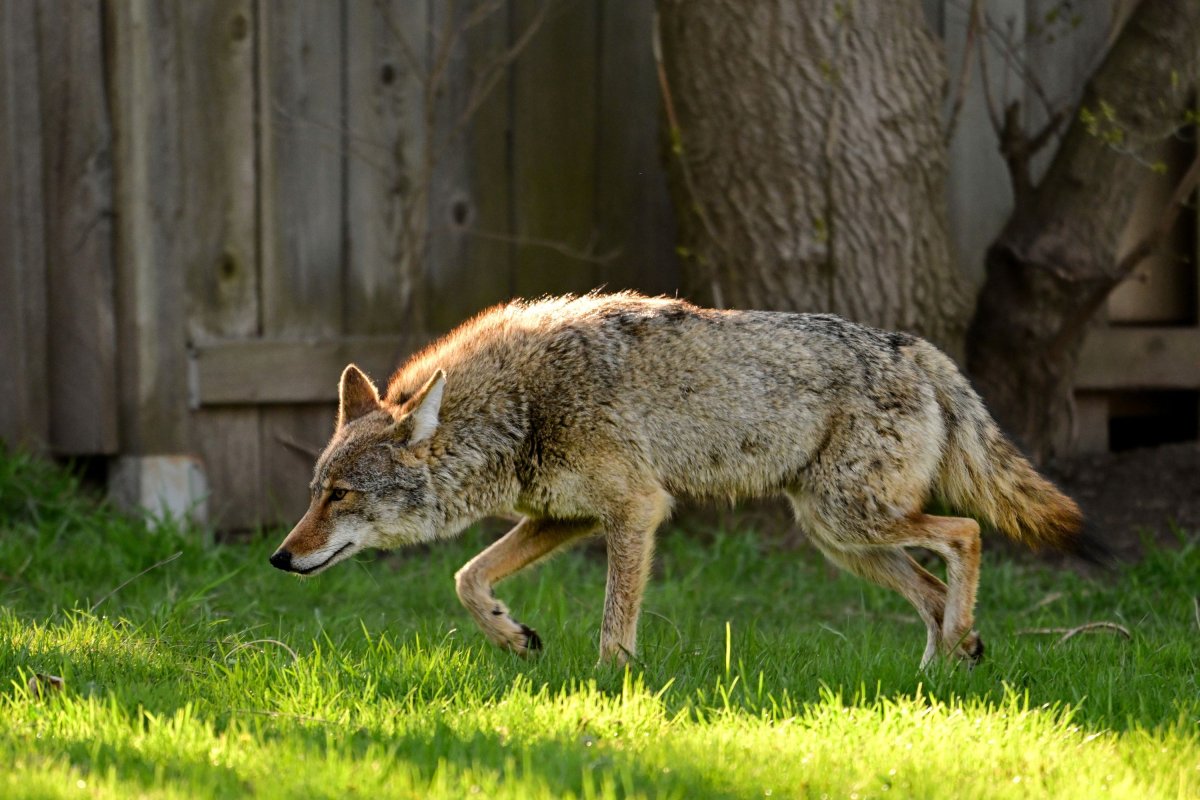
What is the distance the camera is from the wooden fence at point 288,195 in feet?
25.6

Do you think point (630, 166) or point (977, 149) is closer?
point (630, 166)

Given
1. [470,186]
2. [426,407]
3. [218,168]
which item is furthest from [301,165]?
[426,407]

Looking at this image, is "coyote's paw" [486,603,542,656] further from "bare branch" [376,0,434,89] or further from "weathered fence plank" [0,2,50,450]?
"bare branch" [376,0,434,89]

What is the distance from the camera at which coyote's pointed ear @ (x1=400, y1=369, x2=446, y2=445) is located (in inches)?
214

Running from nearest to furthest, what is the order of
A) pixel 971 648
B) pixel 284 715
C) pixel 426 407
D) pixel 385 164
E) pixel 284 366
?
pixel 284 715 → pixel 971 648 → pixel 426 407 → pixel 284 366 → pixel 385 164

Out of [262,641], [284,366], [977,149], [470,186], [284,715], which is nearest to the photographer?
[284,715]

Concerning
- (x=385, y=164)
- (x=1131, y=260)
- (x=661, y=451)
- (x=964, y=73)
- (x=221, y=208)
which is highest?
(x=964, y=73)

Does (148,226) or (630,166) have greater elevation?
(630,166)

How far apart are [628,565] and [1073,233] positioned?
4.09m

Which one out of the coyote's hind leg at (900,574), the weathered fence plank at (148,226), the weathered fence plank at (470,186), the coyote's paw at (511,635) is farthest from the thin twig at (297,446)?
the coyote's hind leg at (900,574)

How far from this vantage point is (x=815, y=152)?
7.63 m

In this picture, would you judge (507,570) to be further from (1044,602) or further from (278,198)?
(278,198)

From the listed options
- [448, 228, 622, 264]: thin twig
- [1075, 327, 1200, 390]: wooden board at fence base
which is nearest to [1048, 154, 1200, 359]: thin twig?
[1075, 327, 1200, 390]: wooden board at fence base

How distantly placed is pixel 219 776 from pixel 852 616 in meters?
3.94
